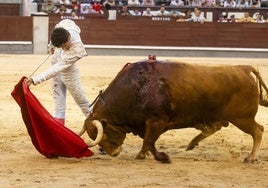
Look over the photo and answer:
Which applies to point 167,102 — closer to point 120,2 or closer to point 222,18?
point 222,18

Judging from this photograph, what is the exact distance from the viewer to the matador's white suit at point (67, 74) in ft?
21.5

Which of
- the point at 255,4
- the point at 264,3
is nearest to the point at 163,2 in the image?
the point at 255,4

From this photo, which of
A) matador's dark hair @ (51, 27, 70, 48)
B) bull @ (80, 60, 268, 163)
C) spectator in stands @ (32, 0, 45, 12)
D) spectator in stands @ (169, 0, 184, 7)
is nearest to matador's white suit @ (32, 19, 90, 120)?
matador's dark hair @ (51, 27, 70, 48)

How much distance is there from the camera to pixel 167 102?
6.16 m

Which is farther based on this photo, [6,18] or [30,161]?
[6,18]

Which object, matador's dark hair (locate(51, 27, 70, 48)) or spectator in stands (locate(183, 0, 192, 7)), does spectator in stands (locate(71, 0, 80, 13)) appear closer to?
spectator in stands (locate(183, 0, 192, 7))

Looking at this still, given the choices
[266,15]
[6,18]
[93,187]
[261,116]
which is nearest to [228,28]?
[266,15]

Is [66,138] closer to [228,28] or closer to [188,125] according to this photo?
[188,125]

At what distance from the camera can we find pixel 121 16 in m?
22.0

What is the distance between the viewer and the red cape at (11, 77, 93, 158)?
20.8 ft

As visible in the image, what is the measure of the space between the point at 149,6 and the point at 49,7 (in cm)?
294

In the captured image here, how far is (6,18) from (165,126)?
15811mm

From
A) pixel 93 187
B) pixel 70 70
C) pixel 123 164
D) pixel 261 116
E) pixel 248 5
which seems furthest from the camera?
pixel 248 5

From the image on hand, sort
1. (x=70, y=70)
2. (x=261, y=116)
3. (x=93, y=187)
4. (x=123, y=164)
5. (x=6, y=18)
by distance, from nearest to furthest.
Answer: (x=93, y=187)
(x=123, y=164)
(x=70, y=70)
(x=261, y=116)
(x=6, y=18)
